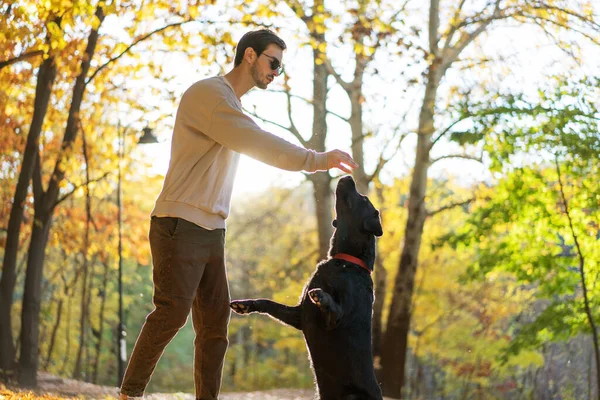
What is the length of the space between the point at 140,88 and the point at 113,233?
742 cm

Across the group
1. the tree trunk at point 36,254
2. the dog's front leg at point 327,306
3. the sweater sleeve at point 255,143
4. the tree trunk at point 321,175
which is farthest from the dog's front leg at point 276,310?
the tree trunk at point 321,175

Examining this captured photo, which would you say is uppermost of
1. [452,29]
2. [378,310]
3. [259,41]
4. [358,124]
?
[452,29]

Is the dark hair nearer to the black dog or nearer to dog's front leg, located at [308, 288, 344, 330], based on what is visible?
the black dog

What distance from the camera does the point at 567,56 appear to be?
12.8 m

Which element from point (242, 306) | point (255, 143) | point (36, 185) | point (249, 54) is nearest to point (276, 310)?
point (242, 306)

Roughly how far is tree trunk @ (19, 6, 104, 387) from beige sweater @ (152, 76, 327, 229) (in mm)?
8113

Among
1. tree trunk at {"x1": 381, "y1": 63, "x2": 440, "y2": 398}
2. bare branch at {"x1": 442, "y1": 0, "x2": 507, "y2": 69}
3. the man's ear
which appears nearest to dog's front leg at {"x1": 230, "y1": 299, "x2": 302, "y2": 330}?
the man's ear

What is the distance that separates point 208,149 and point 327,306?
0.96m

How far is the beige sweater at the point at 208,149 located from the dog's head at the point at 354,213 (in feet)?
1.10

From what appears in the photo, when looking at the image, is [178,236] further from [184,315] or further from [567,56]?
[567,56]

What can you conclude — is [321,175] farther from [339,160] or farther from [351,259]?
[339,160]

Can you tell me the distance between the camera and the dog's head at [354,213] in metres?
3.68

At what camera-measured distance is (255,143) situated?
3529mm

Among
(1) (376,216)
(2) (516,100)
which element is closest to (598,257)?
(2) (516,100)
